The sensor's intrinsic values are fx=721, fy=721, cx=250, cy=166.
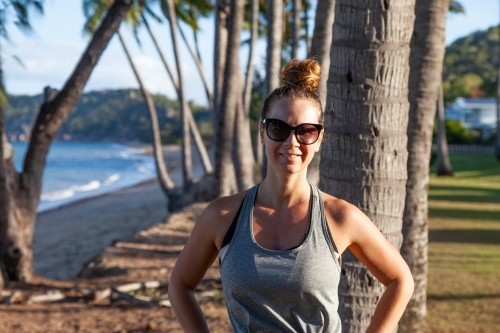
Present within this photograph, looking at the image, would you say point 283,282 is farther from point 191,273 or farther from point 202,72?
point 202,72

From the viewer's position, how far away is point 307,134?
239 cm

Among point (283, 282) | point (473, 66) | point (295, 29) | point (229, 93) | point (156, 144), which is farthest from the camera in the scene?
point (473, 66)

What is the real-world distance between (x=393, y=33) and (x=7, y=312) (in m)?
4.96

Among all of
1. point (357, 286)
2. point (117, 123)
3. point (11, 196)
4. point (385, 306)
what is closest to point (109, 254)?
point (11, 196)

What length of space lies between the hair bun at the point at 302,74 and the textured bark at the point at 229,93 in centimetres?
767

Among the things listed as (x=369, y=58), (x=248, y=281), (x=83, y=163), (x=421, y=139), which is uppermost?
(x=369, y=58)

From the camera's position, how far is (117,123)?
126250 millimetres

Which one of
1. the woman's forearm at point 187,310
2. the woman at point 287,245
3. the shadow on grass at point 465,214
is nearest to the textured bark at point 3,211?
→ the woman's forearm at point 187,310

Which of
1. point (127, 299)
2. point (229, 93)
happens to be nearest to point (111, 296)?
point (127, 299)

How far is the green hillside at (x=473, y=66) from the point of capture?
72.8 meters

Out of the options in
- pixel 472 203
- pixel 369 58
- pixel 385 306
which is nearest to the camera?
pixel 385 306

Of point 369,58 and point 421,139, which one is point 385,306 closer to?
point 369,58

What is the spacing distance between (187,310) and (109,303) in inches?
198

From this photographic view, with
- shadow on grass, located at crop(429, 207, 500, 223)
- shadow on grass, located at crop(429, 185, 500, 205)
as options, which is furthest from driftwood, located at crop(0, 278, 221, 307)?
shadow on grass, located at crop(429, 185, 500, 205)
